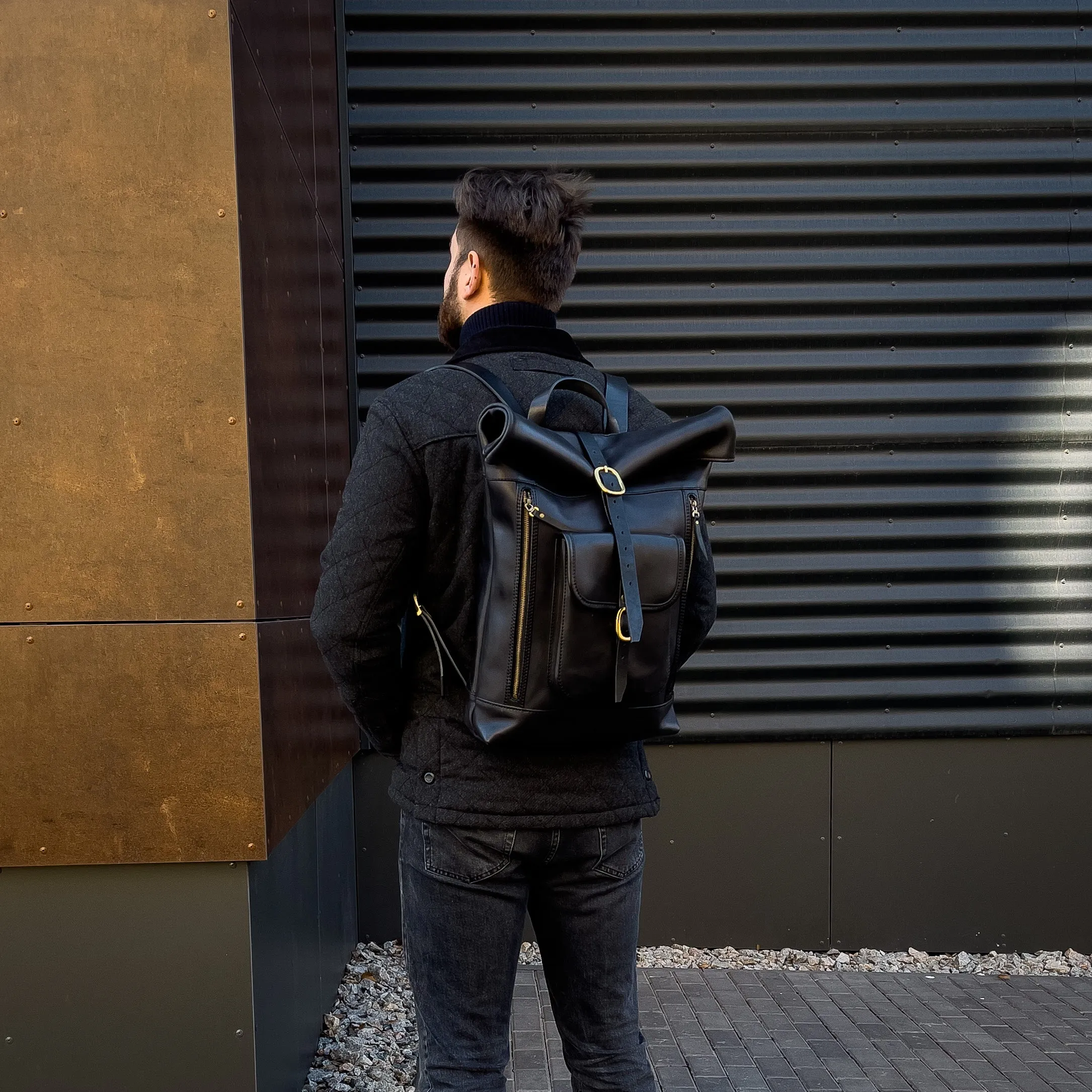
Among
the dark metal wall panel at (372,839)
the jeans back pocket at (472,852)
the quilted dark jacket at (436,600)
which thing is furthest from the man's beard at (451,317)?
the dark metal wall panel at (372,839)

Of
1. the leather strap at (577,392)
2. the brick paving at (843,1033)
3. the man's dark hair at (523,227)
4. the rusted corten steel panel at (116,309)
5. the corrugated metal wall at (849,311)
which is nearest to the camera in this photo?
the leather strap at (577,392)

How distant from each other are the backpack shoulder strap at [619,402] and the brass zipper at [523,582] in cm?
29

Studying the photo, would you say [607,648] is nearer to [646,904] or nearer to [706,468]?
[706,468]

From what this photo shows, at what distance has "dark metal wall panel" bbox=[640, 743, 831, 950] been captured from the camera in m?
4.76

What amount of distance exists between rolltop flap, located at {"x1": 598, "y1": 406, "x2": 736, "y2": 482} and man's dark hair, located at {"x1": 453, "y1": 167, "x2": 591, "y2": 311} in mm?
356

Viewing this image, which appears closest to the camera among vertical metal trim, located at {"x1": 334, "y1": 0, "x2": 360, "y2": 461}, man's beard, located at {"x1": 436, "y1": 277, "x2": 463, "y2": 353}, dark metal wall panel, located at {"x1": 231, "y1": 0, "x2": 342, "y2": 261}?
man's beard, located at {"x1": 436, "y1": 277, "x2": 463, "y2": 353}

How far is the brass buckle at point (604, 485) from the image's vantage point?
177 cm

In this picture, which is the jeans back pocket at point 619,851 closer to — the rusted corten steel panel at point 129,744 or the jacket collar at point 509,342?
the jacket collar at point 509,342

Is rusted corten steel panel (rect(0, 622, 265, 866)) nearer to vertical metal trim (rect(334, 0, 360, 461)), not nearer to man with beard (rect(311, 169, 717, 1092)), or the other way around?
man with beard (rect(311, 169, 717, 1092))

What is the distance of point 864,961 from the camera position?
15.4 feet

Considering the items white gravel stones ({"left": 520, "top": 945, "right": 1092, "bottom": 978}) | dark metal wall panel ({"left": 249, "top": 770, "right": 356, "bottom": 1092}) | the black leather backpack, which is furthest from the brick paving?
the black leather backpack

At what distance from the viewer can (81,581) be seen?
262 centimetres

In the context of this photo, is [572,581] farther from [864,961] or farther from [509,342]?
[864,961]

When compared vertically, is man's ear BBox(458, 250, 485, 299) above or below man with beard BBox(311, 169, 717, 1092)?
above
